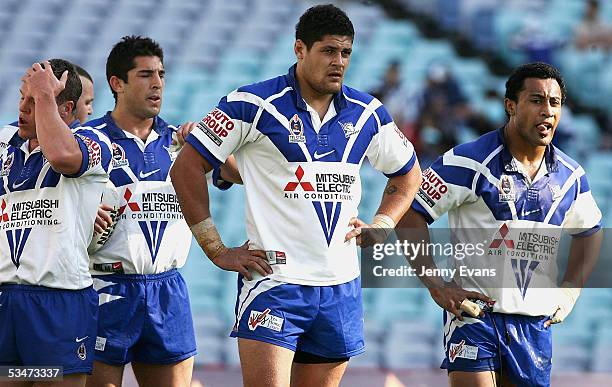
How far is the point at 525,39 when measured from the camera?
1452cm

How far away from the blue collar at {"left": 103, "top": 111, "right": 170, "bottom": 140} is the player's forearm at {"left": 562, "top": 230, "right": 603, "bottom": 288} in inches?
89.2

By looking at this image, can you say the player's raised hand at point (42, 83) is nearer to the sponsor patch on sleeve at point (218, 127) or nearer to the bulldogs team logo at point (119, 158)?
the sponsor patch on sleeve at point (218, 127)

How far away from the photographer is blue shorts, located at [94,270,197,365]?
19.6 feet

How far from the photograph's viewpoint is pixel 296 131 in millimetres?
5230

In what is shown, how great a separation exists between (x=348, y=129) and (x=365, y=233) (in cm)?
48

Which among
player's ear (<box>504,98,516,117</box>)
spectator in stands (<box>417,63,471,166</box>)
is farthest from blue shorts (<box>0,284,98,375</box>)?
spectator in stands (<box>417,63,471,166</box>)

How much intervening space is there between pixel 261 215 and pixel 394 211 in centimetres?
69

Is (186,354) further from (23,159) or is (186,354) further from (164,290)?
(23,159)

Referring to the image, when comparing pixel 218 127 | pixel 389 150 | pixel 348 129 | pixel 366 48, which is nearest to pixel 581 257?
pixel 389 150

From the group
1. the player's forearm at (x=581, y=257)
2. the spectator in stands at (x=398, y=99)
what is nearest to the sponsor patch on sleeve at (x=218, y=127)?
the player's forearm at (x=581, y=257)

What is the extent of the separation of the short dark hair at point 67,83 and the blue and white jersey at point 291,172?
617 millimetres

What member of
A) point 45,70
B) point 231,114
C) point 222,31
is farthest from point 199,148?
point 222,31

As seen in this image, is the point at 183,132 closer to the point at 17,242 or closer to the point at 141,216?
the point at 141,216

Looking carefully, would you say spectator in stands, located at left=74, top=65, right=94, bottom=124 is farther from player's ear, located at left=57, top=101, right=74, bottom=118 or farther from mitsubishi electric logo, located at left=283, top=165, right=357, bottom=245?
mitsubishi electric logo, located at left=283, top=165, right=357, bottom=245
